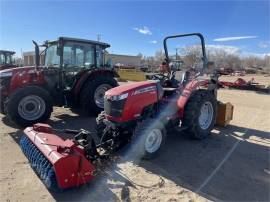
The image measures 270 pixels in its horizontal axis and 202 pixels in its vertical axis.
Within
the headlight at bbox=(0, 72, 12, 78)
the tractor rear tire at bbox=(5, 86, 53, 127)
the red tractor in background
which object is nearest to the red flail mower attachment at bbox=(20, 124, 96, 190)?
the tractor rear tire at bbox=(5, 86, 53, 127)

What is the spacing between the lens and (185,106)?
521 centimetres

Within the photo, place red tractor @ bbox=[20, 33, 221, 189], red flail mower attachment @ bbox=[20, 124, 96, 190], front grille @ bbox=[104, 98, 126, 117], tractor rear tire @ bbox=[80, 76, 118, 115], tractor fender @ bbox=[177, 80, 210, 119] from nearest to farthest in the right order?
red flail mower attachment @ bbox=[20, 124, 96, 190]
red tractor @ bbox=[20, 33, 221, 189]
front grille @ bbox=[104, 98, 126, 117]
tractor fender @ bbox=[177, 80, 210, 119]
tractor rear tire @ bbox=[80, 76, 118, 115]

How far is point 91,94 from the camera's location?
7.31 meters

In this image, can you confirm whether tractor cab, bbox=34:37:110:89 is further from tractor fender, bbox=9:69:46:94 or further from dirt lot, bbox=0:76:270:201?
dirt lot, bbox=0:76:270:201

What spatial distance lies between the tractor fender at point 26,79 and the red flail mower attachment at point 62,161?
300 centimetres

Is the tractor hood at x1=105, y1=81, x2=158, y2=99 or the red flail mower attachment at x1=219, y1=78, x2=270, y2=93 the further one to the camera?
the red flail mower attachment at x1=219, y1=78, x2=270, y2=93

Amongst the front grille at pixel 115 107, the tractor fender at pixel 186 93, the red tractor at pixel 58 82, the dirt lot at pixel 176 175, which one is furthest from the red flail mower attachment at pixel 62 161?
the red tractor at pixel 58 82

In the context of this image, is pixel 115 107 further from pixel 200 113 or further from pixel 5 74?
pixel 5 74

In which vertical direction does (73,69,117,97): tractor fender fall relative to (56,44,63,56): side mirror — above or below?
below

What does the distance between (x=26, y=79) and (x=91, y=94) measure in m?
1.58

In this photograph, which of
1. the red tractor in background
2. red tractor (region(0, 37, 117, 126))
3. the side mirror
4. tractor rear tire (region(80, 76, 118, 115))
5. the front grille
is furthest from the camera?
the red tractor in background

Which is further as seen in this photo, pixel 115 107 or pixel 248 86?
pixel 248 86

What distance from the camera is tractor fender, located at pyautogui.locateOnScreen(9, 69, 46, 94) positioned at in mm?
6543

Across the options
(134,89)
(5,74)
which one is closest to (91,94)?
(5,74)
